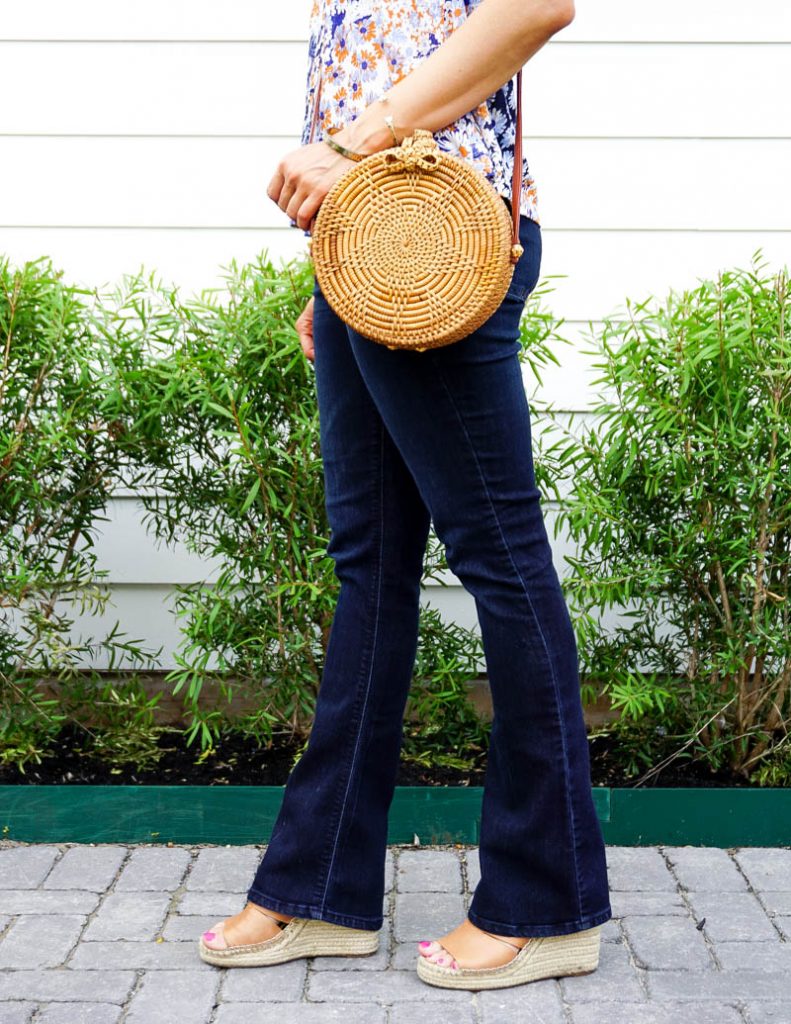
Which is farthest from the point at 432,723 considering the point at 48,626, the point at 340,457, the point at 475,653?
the point at 340,457

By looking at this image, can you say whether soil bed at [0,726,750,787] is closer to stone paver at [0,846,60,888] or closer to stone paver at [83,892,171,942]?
stone paver at [0,846,60,888]

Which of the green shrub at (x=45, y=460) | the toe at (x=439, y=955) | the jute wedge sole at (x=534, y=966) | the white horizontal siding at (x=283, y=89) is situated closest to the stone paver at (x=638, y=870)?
the jute wedge sole at (x=534, y=966)

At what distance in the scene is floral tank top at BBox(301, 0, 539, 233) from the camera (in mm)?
2035

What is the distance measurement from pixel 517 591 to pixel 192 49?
7.44 feet

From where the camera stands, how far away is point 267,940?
232 cm

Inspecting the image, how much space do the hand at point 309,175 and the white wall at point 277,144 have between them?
5.38 feet

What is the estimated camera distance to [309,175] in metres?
2.01

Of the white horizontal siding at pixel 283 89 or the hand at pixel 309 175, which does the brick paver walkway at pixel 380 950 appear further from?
the white horizontal siding at pixel 283 89

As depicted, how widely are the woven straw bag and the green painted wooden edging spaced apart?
1414 mm

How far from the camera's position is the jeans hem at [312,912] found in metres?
2.32

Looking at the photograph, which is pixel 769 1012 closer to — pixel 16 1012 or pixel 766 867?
pixel 766 867

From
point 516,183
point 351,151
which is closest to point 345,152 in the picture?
point 351,151

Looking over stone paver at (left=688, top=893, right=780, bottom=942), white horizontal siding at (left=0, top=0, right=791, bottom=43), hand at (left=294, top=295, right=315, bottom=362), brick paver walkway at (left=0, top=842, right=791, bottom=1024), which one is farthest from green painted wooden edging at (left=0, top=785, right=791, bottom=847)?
white horizontal siding at (left=0, top=0, right=791, bottom=43)

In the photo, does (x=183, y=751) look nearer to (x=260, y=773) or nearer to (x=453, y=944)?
(x=260, y=773)
